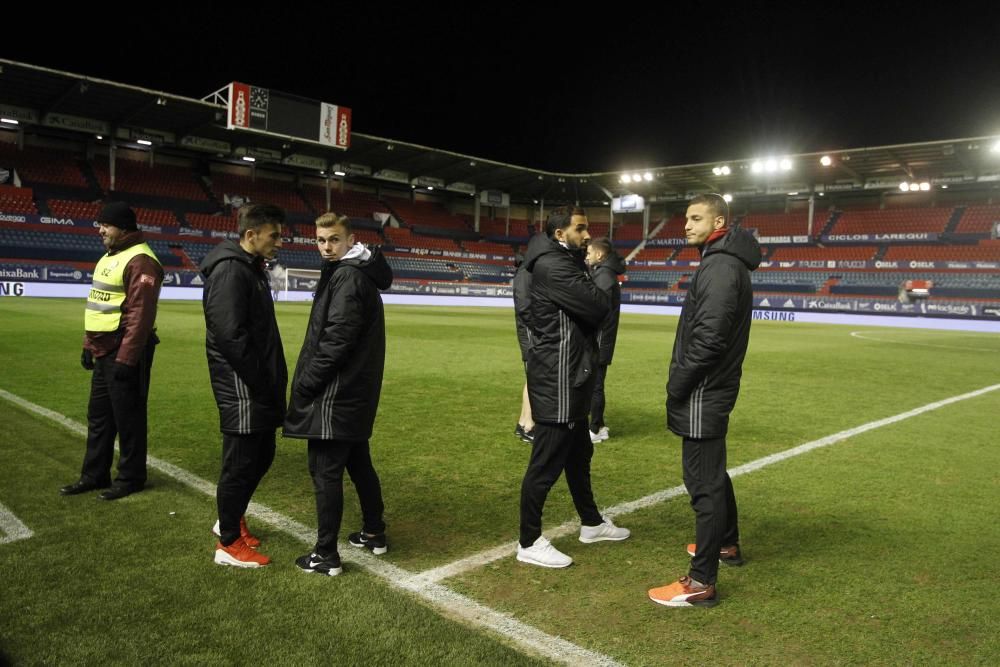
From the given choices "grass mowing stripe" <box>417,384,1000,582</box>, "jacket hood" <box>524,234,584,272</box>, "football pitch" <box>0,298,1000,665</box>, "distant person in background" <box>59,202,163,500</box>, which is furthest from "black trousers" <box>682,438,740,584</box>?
"distant person in background" <box>59,202,163,500</box>

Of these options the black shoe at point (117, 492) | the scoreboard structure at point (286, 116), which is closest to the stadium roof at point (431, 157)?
the scoreboard structure at point (286, 116)

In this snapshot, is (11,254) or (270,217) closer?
(270,217)

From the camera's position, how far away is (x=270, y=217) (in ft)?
12.2

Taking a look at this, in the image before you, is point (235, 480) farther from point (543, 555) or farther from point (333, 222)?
point (543, 555)

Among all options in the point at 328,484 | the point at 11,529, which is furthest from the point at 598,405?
the point at 11,529

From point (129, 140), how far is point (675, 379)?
4706 cm

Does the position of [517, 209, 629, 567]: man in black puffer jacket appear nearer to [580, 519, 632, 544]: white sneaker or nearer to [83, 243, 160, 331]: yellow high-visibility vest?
[580, 519, 632, 544]: white sneaker

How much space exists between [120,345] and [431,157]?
47821mm

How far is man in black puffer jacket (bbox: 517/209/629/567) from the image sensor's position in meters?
3.60

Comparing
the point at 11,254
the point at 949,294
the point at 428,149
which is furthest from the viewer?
the point at 428,149

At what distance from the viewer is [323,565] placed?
351 centimetres

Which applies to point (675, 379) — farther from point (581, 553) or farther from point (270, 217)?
point (270, 217)

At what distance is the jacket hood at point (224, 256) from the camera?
3.53 m

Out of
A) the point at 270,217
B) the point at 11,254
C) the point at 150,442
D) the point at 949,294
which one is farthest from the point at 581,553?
the point at 949,294
